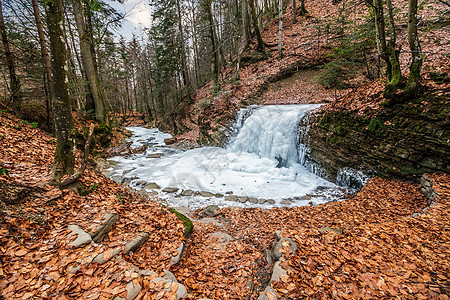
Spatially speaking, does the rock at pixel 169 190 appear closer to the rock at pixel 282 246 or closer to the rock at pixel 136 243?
the rock at pixel 136 243

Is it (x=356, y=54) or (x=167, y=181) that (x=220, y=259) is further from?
(x=356, y=54)

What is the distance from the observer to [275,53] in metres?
16.7

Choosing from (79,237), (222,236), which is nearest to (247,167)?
(222,236)

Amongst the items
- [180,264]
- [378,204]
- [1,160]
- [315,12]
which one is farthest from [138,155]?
[315,12]

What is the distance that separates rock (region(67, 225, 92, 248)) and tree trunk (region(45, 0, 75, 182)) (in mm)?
1412

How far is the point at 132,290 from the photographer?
224 cm

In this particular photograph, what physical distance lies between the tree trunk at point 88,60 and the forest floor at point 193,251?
683 cm

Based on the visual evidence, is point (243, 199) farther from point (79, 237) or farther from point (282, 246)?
point (79, 237)

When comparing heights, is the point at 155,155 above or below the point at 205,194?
above

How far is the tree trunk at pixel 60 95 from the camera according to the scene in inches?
130

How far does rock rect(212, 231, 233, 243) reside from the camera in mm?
4340

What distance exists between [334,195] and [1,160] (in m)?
9.84

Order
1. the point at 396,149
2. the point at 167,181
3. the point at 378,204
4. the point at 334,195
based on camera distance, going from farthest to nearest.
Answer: the point at 167,181
the point at 334,195
the point at 396,149
the point at 378,204

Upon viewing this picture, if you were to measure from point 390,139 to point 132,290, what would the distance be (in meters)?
8.30
